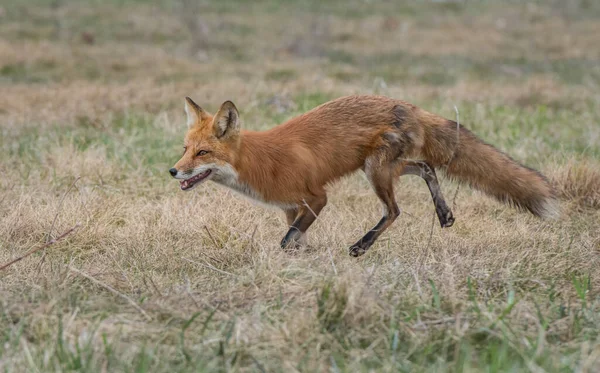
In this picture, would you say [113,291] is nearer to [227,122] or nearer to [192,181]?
[192,181]

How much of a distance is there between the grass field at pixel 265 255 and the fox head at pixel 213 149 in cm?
48

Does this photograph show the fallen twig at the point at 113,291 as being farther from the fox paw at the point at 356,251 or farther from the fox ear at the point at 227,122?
the fox paw at the point at 356,251

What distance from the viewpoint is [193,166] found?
4723 mm

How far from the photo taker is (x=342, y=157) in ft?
16.8

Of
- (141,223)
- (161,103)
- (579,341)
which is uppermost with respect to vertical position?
(579,341)

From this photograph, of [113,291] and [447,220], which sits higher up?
[113,291]

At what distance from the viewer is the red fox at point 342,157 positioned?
193 inches

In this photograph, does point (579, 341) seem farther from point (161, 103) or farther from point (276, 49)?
point (276, 49)

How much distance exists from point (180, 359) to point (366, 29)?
899 inches

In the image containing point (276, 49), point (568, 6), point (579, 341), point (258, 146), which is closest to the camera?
point (579, 341)

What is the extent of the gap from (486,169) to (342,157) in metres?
1.03

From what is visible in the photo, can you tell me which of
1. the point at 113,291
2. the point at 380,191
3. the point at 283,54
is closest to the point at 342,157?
the point at 380,191

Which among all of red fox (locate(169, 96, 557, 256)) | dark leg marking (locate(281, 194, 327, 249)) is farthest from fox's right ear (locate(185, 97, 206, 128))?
dark leg marking (locate(281, 194, 327, 249))

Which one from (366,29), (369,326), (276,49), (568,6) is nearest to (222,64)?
(276,49)
